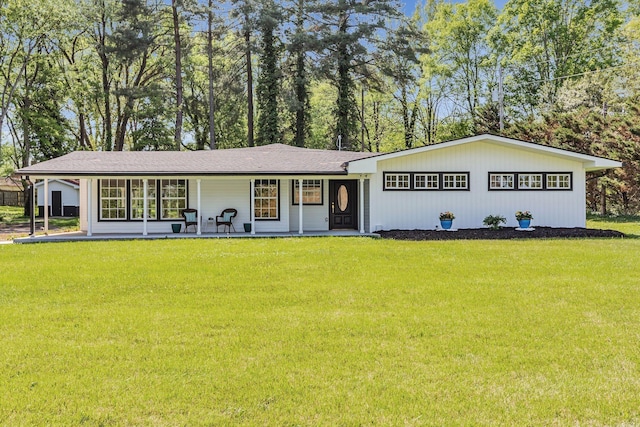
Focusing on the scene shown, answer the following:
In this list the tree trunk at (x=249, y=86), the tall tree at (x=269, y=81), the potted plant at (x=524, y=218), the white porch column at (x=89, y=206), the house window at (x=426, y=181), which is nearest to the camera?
the potted plant at (x=524, y=218)

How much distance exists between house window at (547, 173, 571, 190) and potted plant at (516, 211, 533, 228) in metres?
1.64

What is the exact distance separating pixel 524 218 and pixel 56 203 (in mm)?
26460

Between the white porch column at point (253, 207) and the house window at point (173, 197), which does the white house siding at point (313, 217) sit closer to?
the white porch column at point (253, 207)

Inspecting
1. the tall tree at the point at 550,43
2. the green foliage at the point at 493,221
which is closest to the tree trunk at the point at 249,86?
the green foliage at the point at 493,221

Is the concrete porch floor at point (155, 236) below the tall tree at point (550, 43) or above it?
below

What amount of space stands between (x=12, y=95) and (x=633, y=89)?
34964 mm

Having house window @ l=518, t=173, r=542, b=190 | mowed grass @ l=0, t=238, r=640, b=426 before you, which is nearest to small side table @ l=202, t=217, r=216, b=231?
mowed grass @ l=0, t=238, r=640, b=426

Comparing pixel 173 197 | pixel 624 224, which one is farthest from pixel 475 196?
pixel 173 197

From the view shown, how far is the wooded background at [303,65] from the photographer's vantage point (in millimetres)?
26188

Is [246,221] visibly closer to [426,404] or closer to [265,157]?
[265,157]

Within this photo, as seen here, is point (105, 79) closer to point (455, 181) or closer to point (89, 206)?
point (89, 206)

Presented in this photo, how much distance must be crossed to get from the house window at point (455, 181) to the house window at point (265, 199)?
5644 millimetres

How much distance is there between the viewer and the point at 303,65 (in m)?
28.7

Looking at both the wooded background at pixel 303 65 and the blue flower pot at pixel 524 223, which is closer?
the blue flower pot at pixel 524 223
